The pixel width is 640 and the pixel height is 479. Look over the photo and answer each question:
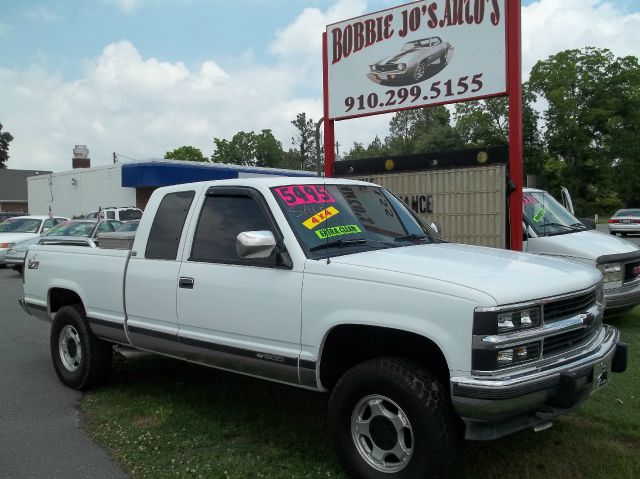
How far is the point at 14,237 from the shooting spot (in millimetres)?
17359

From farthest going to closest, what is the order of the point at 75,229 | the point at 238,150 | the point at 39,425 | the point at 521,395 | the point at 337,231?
the point at 238,150
the point at 75,229
the point at 39,425
the point at 337,231
the point at 521,395

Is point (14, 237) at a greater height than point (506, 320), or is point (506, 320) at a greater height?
point (14, 237)

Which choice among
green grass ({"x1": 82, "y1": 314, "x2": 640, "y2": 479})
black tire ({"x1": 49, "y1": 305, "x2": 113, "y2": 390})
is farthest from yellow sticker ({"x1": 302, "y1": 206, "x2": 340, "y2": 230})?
black tire ({"x1": 49, "y1": 305, "x2": 113, "y2": 390})

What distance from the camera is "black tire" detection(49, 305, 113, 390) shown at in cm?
548

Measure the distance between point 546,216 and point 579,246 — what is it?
103 cm

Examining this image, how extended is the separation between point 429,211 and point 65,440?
5286 mm

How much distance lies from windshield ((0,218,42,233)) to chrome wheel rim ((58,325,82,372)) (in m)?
13.7

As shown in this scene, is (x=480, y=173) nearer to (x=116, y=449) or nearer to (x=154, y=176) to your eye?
(x=116, y=449)

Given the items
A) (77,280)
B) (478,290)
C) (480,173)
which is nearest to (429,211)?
(480,173)

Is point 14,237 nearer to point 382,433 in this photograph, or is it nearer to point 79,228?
point 79,228

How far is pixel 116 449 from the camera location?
4254 mm

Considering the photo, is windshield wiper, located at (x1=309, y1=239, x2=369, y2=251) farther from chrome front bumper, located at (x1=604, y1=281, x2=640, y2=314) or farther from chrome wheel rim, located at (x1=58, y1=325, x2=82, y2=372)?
chrome front bumper, located at (x1=604, y1=281, x2=640, y2=314)

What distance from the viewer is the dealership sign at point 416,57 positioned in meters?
7.40

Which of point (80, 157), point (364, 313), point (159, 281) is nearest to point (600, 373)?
point (364, 313)
